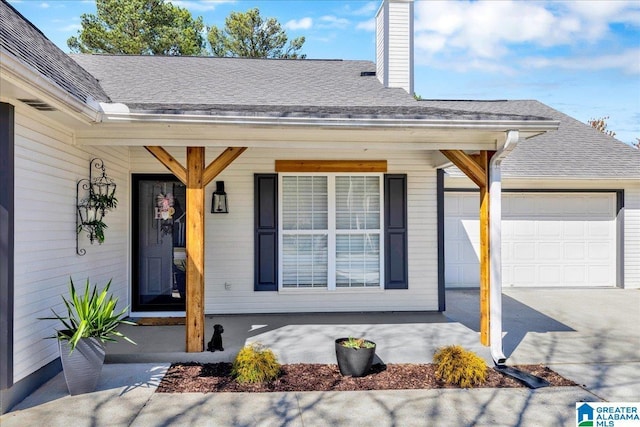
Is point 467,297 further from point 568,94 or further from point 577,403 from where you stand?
point 568,94

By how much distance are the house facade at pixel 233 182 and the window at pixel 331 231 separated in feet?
0.07

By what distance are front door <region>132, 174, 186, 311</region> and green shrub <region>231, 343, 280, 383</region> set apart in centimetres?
241

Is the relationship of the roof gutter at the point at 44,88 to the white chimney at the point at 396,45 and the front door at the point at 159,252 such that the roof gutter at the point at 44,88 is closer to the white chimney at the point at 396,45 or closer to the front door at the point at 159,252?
the front door at the point at 159,252

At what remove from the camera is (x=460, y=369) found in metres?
4.12

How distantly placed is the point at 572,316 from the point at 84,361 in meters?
Answer: 6.39

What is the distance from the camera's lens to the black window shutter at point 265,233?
21.3 feet

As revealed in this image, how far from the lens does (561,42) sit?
53.5ft

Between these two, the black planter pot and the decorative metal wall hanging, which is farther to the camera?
the decorative metal wall hanging

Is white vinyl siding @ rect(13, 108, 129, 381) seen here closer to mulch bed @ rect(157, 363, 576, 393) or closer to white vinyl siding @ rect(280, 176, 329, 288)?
mulch bed @ rect(157, 363, 576, 393)

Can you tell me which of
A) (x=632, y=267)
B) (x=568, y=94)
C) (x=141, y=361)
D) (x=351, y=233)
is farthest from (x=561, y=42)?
(x=141, y=361)

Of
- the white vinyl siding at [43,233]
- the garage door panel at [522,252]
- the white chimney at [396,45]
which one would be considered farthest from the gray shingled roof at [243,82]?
the garage door panel at [522,252]

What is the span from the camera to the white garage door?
9.17 metres

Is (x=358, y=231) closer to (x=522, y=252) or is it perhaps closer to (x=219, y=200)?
(x=219, y=200)

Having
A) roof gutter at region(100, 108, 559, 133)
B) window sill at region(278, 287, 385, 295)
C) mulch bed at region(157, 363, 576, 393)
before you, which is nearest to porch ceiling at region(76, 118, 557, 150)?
roof gutter at region(100, 108, 559, 133)
